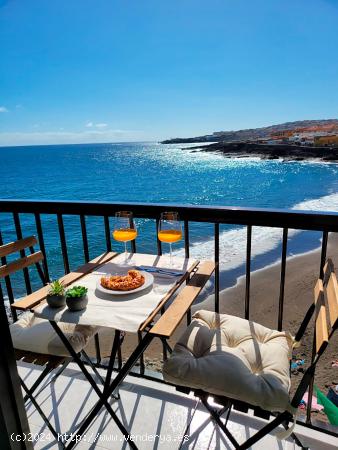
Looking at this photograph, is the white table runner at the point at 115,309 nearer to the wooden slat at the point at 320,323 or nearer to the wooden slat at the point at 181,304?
the wooden slat at the point at 181,304

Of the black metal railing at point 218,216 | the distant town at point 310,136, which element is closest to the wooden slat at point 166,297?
the black metal railing at point 218,216

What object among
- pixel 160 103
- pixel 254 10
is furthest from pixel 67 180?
pixel 254 10

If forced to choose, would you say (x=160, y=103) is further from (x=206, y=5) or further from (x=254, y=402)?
(x=254, y=402)

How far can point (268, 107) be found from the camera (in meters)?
56.2

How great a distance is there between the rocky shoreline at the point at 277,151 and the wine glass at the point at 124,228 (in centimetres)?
4743

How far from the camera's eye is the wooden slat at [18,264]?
1634mm

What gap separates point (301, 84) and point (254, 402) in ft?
163

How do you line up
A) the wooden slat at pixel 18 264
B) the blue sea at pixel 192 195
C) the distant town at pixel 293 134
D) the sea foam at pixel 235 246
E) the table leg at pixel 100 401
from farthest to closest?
the distant town at pixel 293 134, the blue sea at pixel 192 195, the sea foam at pixel 235 246, the wooden slat at pixel 18 264, the table leg at pixel 100 401

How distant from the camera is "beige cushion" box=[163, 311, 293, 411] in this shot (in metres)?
1.12

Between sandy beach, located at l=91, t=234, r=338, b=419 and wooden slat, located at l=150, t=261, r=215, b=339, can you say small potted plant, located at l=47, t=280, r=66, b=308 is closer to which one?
wooden slat, located at l=150, t=261, r=215, b=339

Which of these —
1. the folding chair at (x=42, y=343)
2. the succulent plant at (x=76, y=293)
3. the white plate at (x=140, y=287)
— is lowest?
the folding chair at (x=42, y=343)

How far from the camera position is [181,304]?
1.26 metres

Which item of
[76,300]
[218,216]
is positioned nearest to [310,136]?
[218,216]

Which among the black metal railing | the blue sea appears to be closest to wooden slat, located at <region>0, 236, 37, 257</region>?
the black metal railing
